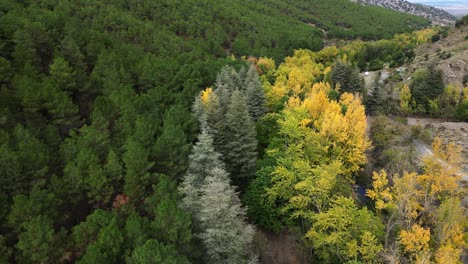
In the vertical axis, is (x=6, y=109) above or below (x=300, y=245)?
above

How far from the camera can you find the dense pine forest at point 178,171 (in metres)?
18.7

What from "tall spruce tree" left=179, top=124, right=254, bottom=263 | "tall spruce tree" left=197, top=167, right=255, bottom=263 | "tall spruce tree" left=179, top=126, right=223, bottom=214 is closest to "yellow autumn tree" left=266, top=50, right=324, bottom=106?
"tall spruce tree" left=179, top=126, right=223, bottom=214

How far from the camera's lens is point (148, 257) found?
15.7 metres

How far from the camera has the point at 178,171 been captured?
26.1 metres

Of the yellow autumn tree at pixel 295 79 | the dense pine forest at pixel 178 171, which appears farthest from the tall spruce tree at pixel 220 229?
the yellow autumn tree at pixel 295 79

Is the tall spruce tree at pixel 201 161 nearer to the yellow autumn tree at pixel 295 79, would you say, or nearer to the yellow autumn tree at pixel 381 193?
the yellow autumn tree at pixel 381 193

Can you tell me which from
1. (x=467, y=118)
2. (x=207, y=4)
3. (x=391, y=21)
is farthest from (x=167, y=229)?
(x=391, y=21)

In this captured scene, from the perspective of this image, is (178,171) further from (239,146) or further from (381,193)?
(381,193)

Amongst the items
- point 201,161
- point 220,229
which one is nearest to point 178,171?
point 201,161

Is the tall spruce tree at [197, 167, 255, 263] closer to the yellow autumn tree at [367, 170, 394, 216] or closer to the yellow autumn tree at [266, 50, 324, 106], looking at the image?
the yellow autumn tree at [367, 170, 394, 216]

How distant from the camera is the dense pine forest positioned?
18.7m

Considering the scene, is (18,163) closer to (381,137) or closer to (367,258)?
(367,258)

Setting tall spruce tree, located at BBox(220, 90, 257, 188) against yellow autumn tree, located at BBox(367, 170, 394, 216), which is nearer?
yellow autumn tree, located at BBox(367, 170, 394, 216)

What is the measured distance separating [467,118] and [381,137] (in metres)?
21.5
